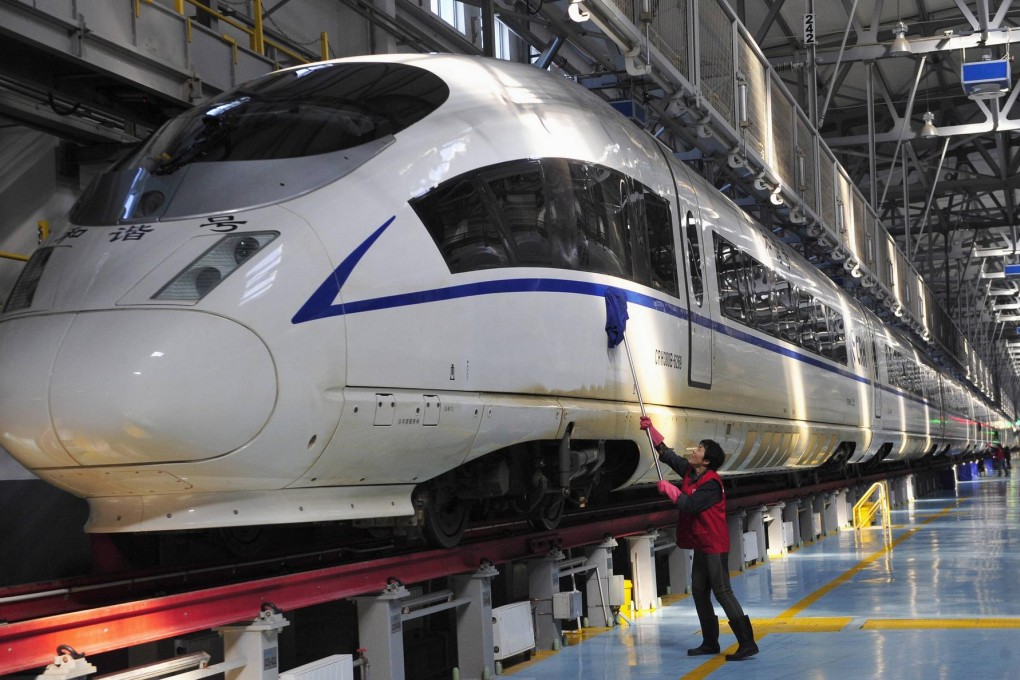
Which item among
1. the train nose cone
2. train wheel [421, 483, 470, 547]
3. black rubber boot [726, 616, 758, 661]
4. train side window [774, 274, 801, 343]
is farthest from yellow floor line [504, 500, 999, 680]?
train side window [774, 274, 801, 343]

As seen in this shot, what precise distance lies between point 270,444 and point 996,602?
21.2 feet

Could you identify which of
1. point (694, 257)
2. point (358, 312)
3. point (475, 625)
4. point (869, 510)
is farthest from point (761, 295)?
point (869, 510)

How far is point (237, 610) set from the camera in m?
5.10

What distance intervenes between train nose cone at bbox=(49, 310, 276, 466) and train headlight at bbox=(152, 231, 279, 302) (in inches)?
4.3

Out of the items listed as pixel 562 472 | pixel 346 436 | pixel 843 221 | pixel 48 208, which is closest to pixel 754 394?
pixel 562 472

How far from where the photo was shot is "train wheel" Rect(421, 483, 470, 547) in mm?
6496

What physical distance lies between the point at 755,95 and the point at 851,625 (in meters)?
8.41

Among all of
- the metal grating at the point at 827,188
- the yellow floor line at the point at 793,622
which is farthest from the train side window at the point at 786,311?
the metal grating at the point at 827,188

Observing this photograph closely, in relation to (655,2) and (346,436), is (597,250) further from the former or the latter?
(655,2)

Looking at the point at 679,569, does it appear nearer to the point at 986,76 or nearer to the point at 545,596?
the point at 545,596

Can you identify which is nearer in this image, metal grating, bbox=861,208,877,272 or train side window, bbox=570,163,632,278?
train side window, bbox=570,163,632,278

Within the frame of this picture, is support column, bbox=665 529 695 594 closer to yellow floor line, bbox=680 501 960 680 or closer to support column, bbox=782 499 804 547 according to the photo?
yellow floor line, bbox=680 501 960 680

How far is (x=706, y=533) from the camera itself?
741 centimetres

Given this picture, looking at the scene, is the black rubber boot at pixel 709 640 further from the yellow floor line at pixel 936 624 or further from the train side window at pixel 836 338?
the train side window at pixel 836 338
